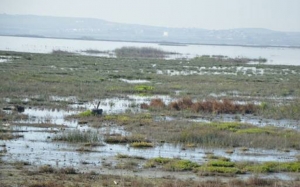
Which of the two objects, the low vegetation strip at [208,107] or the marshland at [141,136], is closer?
the marshland at [141,136]

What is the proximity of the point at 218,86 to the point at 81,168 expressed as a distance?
104ft

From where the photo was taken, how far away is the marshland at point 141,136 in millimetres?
18375

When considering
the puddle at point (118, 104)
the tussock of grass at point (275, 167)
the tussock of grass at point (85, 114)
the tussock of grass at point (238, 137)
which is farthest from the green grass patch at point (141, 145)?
the puddle at point (118, 104)

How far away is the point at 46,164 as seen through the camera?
63.2 feet

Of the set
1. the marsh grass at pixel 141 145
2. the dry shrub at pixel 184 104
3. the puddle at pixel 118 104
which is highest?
the dry shrub at pixel 184 104

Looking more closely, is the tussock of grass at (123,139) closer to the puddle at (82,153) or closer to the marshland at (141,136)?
the marshland at (141,136)

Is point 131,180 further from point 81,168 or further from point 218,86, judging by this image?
point 218,86

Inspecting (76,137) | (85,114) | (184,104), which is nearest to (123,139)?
(76,137)

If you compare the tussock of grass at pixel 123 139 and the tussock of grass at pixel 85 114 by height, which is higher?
the tussock of grass at pixel 85 114

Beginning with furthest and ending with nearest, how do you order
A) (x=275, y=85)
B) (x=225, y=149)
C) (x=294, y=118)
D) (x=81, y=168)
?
(x=275, y=85), (x=294, y=118), (x=225, y=149), (x=81, y=168)

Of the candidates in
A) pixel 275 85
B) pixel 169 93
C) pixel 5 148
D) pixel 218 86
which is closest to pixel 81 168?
pixel 5 148

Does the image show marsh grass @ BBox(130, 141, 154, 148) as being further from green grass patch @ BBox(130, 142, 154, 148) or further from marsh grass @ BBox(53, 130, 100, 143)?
marsh grass @ BBox(53, 130, 100, 143)

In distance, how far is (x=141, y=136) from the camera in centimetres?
2527

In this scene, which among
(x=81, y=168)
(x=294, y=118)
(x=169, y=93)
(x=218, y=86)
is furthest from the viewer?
(x=218, y=86)
